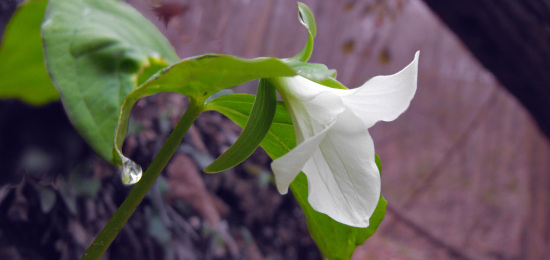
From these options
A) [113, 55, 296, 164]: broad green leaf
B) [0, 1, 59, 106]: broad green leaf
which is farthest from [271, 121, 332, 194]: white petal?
[0, 1, 59, 106]: broad green leaf

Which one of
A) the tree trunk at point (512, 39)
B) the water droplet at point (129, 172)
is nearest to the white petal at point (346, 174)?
the water droplet at point (129, 172)

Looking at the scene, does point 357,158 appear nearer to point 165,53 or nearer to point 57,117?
point 165,53

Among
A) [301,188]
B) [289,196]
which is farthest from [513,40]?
[301,188]

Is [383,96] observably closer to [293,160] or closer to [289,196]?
[293,160]

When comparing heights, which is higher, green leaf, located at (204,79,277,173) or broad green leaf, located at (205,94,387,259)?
green leaf, located at (204,79,277,173)

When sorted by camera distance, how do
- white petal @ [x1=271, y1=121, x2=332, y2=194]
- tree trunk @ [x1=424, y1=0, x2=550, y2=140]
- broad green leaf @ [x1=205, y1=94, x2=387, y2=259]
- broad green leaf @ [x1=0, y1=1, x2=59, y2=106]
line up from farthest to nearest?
tree trunk @ [x1=424, y1=0, x2=550, y2=140]
broad green leaf @ [x1=0, y1=1, x2=59, y2=106]
broad green leaf @ [x1=205, y1=94, x2=387, y2=259]
white petal @ [x1=271, y1=121, x2=332, y2=194]

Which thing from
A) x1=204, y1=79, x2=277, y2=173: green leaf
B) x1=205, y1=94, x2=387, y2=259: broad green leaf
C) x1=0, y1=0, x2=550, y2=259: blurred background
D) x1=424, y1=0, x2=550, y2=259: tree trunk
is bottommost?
x1=0, y1=0, x2=550, y2=259: blurred background

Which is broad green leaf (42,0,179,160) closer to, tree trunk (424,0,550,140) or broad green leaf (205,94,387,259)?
broad green leaf (205,94,387,259)
